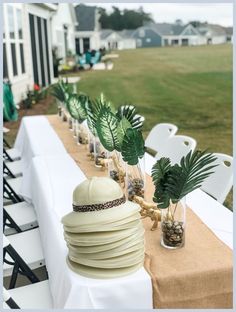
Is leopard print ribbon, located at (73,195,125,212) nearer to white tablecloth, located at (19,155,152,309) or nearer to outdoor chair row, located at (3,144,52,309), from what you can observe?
white tablecloth, located at (19,155,152,309)

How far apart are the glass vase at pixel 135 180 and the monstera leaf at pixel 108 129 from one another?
17cm

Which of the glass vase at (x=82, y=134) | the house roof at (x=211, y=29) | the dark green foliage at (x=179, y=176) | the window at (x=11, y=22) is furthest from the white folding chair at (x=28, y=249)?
the house roof at (x=211, y=29)

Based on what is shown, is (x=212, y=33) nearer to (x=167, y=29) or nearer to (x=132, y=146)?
(x=167, y=29)

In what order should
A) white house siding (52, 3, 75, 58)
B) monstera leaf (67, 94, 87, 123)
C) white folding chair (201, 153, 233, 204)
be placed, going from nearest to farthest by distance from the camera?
white folding chair (201, 153, 233, 204)
monstera leaf (67, 94, 87, 123)
white house siding (52, 3, 75, 58)

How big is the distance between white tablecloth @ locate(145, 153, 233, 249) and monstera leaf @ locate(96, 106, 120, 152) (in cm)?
54

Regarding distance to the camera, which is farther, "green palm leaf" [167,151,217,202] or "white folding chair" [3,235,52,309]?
"white folding chair" [3,235,52,309]

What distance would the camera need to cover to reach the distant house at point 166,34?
68875 millimetres

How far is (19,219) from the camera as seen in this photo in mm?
3182

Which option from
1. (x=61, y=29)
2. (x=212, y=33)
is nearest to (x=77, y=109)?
(x=61, y=29)

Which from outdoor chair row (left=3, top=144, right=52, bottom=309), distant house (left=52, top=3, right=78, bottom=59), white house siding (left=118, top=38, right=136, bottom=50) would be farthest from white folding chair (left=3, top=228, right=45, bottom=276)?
white house siding (left=118, top=38, right=136, bottom=50)

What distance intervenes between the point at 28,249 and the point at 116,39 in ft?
205

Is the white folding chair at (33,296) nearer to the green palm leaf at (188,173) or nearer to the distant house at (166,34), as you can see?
the green palm leaf at (188,173)

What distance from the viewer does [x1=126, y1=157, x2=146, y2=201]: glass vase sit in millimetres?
2359

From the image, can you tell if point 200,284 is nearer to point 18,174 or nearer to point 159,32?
point 18,174
